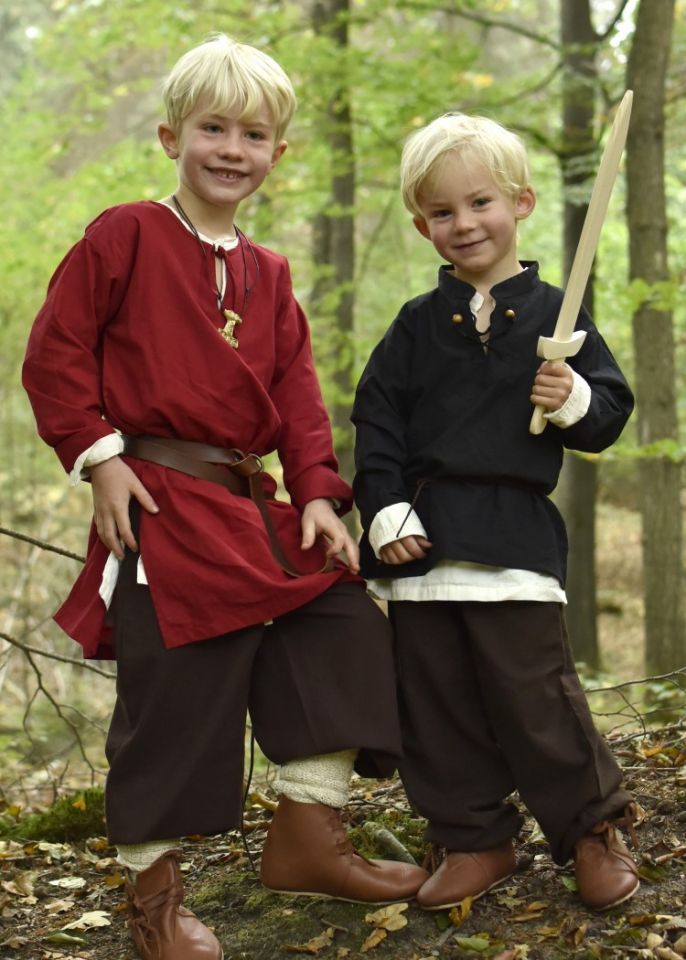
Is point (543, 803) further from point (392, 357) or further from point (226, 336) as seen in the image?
point (226, 336)

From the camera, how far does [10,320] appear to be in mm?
10367

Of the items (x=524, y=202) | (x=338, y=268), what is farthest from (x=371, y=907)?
(x=338, y=268)

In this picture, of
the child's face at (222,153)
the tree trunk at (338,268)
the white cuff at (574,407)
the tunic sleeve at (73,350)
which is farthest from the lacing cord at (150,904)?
the tree trunk at (338,268)

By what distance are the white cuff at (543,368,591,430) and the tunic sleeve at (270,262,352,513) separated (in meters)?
0.59

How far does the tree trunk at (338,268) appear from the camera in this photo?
26.9ft

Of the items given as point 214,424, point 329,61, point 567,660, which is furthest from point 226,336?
point 329,61

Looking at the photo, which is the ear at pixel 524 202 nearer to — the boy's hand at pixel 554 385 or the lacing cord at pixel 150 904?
the boy's hand at pixel 554 385

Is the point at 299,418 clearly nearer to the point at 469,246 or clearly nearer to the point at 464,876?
the point at 469,246

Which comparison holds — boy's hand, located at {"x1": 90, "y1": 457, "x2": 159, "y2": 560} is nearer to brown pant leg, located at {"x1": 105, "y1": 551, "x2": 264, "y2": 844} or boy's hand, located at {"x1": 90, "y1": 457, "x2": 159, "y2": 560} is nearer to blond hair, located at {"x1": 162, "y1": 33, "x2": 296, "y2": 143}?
brown pant leg, located at {"x1": 105, "y1": 551, "x2": 264, "y2": 844}

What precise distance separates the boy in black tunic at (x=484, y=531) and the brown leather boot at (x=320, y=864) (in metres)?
0.10

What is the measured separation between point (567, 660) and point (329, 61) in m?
6.03

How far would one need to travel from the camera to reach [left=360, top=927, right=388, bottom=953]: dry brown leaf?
8.05 feet

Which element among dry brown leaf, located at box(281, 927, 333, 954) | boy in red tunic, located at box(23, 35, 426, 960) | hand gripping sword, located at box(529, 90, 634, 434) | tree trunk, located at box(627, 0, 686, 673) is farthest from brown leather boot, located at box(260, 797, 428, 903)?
tree trunk, located at box(627, 0, 686, 673)

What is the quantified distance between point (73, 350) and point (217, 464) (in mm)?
433
